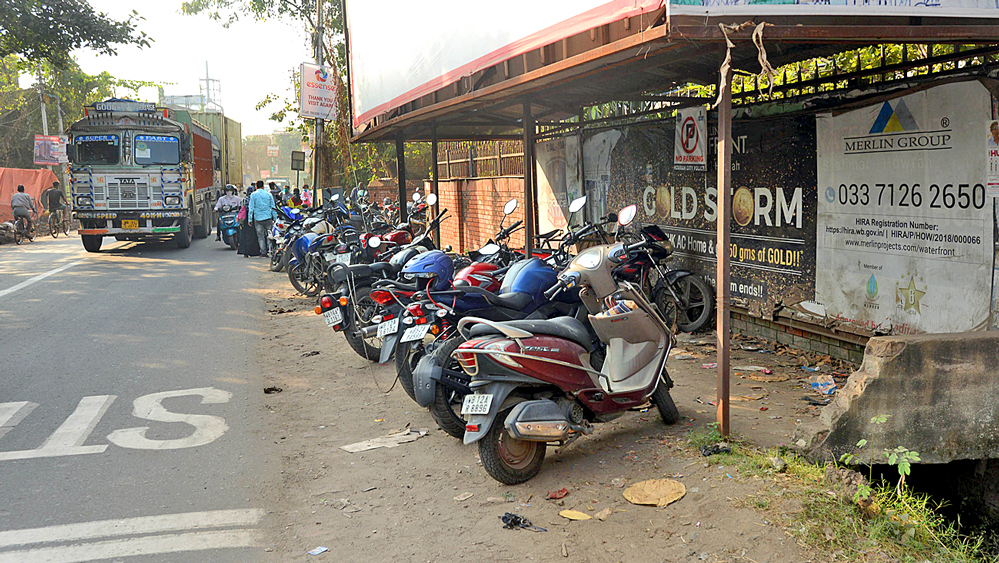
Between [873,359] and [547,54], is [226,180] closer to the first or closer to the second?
[547,54]

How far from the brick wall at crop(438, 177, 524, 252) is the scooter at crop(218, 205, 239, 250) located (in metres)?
5.22

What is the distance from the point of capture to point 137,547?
12.3 feet

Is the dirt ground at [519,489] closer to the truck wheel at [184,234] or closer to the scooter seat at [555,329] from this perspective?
the scooter seat at [555,329]

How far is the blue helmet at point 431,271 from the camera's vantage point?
612cm

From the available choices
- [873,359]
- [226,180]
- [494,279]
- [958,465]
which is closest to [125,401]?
[494,279]

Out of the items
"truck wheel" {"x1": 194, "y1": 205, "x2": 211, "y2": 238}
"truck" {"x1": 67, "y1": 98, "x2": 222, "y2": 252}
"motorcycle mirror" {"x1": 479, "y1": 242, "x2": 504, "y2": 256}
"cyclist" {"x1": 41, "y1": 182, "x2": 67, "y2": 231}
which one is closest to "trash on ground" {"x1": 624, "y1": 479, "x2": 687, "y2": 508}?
"motorcycle mirror" {"x1": 479, "y1": 242, "x2": 504, "y2": 256}

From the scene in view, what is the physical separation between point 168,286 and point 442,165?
322 inches

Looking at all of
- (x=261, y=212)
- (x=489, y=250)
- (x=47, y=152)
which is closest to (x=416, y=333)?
(x=489, y=250)

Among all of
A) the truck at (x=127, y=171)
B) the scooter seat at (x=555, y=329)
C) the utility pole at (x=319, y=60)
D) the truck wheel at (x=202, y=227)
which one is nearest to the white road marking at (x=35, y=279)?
the truck at (x=127, y=171)

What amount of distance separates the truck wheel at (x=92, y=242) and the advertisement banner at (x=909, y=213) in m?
17.4

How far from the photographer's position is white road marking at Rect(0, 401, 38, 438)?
564 centimetres

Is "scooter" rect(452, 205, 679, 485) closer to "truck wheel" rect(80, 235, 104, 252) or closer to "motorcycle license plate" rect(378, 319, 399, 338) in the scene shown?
"motorcycle license plate" rect(378, 319, 399, 338)

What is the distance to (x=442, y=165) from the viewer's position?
18766 mm

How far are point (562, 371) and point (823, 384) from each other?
2.72 metres
